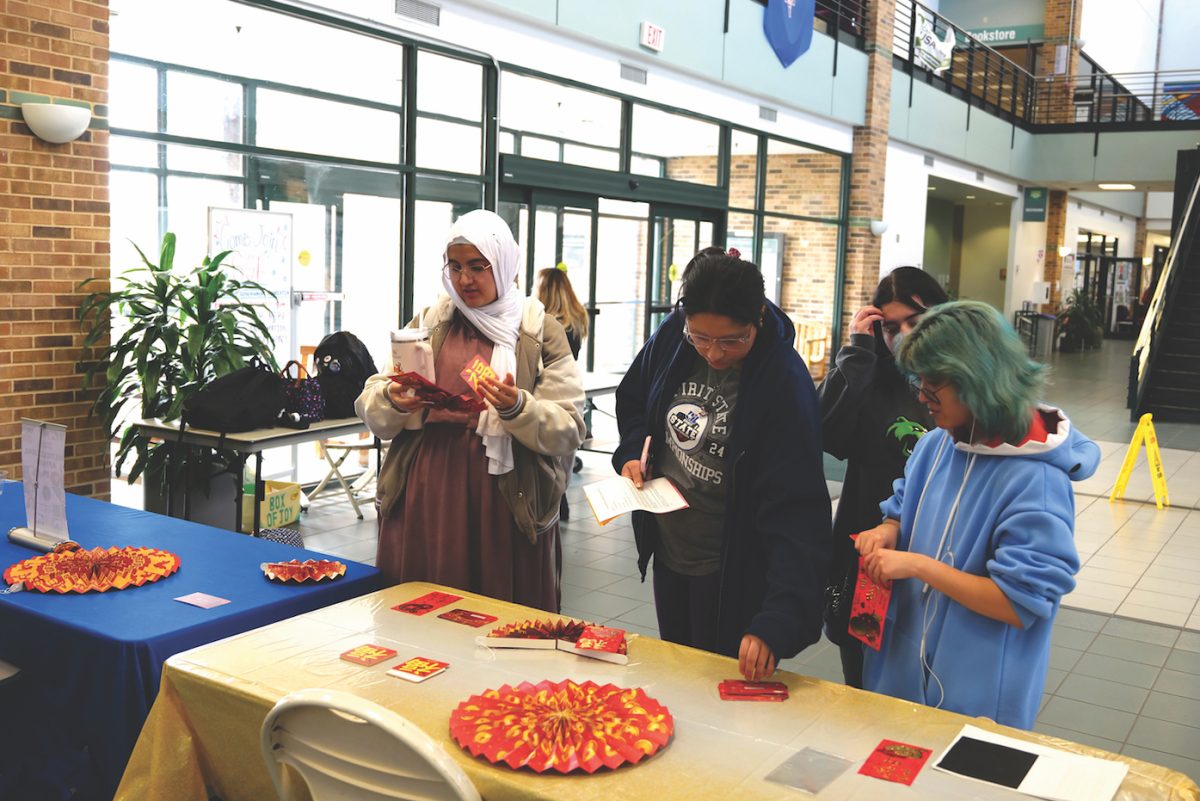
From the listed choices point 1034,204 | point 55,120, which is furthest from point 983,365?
point 1034,204

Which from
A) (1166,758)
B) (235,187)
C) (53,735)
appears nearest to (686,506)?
(53,735)

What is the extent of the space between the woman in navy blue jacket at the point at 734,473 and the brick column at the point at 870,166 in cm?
1256

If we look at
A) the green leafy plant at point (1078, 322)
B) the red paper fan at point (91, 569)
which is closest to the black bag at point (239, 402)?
the red paper fan at point (91, 569)

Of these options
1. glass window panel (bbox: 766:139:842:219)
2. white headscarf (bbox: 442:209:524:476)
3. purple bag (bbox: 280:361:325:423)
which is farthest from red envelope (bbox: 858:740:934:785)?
glass window panel (bbox: 766:139:842:219)

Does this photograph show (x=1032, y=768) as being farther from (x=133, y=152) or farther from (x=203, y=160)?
(x=203, y=160)

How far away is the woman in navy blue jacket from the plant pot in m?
3.63

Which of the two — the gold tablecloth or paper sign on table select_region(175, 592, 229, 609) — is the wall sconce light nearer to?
paper sign on table select_region(175, 592, 229, 609)

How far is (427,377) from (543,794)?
1540 mm

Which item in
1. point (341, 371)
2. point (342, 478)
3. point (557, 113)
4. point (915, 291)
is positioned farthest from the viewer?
point (557, 113)

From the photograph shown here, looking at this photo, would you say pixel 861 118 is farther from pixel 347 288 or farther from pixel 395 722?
pixel 395 722

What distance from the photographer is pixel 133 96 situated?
19.7 feet

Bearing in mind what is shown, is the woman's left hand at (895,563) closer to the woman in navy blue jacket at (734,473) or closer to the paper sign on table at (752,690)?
the woman in navy blue jacket at (734,473)

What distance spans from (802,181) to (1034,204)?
412 inches

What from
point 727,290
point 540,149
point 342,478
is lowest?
point 342,478
